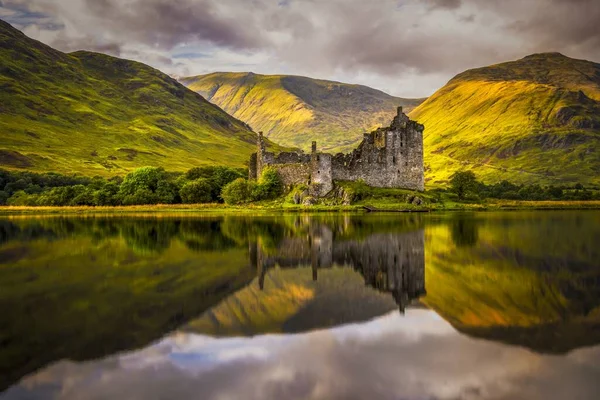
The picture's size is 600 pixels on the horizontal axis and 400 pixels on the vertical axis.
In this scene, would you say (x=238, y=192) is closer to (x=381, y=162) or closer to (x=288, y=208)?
(x=288, y=208)

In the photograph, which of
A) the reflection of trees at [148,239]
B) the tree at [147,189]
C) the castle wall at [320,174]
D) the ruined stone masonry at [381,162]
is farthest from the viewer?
the tree at [147,189]

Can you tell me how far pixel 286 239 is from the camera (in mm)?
27781

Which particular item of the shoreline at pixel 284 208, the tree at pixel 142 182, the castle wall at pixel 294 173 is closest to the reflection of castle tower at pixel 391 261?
the shoreline at pixel 284 208

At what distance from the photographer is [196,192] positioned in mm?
68875

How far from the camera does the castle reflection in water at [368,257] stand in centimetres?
1480

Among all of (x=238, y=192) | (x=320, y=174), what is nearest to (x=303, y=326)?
(x=320, y=174)


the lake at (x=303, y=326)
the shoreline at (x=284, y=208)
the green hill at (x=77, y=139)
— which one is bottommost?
the shoreline at (x=284, y=208)

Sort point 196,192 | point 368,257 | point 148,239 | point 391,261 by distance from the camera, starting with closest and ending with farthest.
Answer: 1. point 391,261
2. point 368,257
3. point 148,239
4. point 196,192

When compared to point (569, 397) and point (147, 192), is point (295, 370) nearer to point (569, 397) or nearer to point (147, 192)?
point (569, 397)

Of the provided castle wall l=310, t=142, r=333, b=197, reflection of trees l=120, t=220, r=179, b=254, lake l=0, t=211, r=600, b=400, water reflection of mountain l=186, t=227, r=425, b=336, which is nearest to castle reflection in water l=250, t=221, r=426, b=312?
water reflection of mountain l=186, t=227, r=425, b=336

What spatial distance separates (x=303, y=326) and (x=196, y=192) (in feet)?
197

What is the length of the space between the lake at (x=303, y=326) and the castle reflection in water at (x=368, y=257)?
0.13 meters

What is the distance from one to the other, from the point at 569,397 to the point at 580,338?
2.71m

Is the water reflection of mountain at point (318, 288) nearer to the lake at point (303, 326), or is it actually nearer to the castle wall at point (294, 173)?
the lake at point (303, 326)
